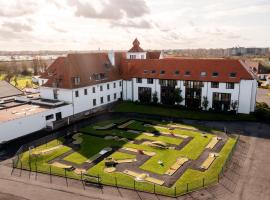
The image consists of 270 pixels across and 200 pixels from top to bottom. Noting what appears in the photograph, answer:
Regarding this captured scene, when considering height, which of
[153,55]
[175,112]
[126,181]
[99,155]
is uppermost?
[153,55]

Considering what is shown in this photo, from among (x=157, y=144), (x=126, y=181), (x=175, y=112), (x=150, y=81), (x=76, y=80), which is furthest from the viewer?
(x=150, y=81)

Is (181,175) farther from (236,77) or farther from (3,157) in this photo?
(236,77)

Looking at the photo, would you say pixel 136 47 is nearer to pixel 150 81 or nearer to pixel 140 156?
pixel 150 81

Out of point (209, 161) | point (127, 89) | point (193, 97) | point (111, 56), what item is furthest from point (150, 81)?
point (209, 161)

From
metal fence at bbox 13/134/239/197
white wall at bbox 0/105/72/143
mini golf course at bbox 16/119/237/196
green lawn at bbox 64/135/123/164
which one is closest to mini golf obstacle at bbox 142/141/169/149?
mini golf course at bbox 16/119/237/196

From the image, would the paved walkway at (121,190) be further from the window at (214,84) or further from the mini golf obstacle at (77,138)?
the window at (214,84)

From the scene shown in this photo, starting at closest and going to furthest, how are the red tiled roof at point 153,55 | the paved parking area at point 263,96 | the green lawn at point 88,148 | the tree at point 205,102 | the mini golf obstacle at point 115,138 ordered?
the green lawn at point 88,148, the mini golf obstacle at point 115,138, the tree at point 205,102, the paved parking area at point 263,96, the red tiled roof at point 153,55

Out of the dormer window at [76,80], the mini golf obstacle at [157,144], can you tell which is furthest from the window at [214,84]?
the dormer window at [76,80]
